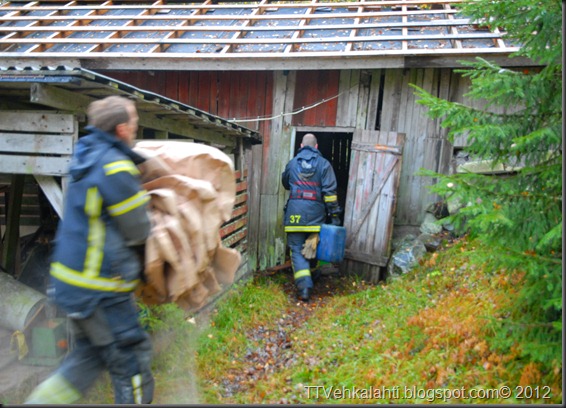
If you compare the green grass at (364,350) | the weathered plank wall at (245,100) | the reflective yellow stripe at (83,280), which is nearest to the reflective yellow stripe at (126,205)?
the reflective yellow stripe at (83,280)

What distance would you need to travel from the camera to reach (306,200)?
25.5 ft

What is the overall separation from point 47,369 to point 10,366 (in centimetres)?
42

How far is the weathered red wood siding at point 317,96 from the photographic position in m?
8.41

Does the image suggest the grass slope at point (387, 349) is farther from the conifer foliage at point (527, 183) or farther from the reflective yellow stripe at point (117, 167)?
the reflective yellow stripe at point (117, 167)

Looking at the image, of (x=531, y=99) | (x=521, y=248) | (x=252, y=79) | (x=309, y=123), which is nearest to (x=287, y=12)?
(x=252, y=79)

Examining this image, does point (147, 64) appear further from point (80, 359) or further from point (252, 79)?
point (80, 359)

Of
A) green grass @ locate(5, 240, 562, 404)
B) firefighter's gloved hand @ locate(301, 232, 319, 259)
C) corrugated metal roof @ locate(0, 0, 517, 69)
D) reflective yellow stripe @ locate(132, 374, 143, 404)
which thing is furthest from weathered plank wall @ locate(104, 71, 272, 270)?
reflective yellow stripe @ locate(132, 374, 143, 404)

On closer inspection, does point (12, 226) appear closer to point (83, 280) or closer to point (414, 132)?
point (83, 280)

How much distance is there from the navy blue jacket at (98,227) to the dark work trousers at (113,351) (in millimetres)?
106

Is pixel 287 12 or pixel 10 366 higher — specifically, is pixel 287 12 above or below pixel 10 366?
above

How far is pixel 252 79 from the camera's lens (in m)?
8.70

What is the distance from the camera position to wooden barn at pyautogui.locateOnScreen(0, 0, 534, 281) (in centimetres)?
785

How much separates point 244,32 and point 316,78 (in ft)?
6.05

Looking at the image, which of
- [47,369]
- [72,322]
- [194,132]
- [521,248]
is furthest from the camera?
[194,132]
